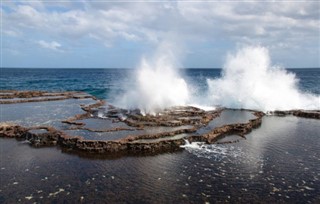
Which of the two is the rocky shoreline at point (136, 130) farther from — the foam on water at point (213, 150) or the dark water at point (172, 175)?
the dark water at point (172, 175)

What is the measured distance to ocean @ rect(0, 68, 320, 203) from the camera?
14.0 meters

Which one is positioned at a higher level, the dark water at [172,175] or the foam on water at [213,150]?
the foam on water at [213,150]

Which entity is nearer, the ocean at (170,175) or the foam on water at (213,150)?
the ocean at (170,175)

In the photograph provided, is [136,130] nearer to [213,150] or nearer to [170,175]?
[213,150]

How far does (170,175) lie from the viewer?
16359 millimetres

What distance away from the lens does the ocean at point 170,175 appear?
45.8ft

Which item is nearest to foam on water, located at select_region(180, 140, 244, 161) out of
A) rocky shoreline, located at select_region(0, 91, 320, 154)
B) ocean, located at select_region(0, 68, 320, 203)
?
ocean, located at select_region(0, 68, 320, 203)

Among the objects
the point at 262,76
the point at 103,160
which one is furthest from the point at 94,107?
the point at 262,76

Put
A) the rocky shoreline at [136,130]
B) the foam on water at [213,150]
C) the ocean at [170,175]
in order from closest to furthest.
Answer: the ocean at [170,175]
the foam on water at [213,150]
the rocky shoreline at [136,130]

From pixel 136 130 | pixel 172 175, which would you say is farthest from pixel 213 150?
pixel 136 130

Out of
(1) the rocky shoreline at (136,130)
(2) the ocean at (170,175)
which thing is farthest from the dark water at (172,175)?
(1) the rocky shoreline at (136,130)

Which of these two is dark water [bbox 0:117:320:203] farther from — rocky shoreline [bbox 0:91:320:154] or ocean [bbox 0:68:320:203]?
rocky shoreline [bbox 0:91:320:154]

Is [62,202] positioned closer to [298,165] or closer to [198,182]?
[198,182]

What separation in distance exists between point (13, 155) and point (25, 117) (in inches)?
558
